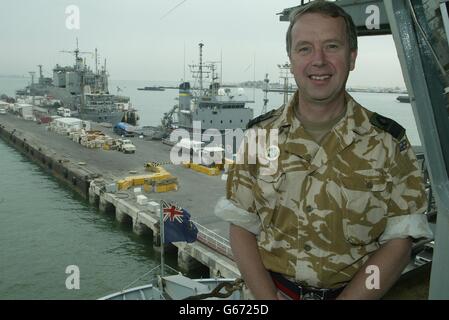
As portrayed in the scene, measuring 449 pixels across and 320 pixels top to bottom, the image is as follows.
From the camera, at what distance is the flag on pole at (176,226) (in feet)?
33.5

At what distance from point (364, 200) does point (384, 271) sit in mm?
363

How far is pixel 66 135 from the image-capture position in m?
42.2

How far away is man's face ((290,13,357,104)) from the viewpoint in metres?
2.03

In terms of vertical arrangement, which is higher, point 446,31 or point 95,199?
point 446,31

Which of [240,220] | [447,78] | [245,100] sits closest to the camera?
[240,220]

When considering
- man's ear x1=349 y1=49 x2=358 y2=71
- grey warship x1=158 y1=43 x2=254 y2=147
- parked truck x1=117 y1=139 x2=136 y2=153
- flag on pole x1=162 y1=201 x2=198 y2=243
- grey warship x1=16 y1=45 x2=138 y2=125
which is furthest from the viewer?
grey warship x1=16 y1=45 x2=138 y2=125

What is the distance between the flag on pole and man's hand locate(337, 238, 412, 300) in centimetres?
840

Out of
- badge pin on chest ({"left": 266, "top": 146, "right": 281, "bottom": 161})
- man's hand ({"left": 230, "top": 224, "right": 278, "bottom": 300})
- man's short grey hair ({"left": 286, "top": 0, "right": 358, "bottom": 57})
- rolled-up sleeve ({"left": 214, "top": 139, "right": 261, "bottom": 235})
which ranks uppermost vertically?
Result: man's short grey hair ({"left": 286, "top": 0, "right": 358, "bottom": 57})

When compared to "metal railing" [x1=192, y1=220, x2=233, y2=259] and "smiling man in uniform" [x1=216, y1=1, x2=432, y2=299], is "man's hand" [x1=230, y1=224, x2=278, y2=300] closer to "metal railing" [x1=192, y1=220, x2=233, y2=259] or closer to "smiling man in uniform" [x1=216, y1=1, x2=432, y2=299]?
"smiling man in uniform" [x1=216, y1=1, x2=432, y2=299]

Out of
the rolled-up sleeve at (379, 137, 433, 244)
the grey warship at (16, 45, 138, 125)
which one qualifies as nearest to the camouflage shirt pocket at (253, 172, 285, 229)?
the rolled-up sleeve at (379, 137, 433, 244)

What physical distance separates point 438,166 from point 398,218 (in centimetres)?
70

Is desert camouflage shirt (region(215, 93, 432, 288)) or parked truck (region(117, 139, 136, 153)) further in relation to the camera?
parked truck (region(117, 139, 136, 153))
